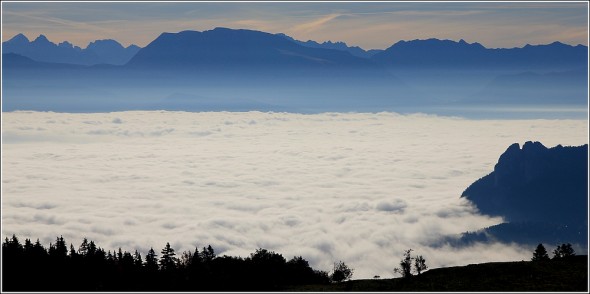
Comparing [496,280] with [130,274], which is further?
[130,274]

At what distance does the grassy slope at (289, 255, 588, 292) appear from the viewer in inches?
3438

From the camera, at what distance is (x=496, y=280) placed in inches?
3593

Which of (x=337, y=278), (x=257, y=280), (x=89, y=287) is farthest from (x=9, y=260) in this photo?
(x=337, y=278)

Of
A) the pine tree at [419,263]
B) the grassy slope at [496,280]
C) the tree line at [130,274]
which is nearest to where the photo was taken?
the grassy slope at [496,280]

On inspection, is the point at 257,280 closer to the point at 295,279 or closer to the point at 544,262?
the point at 295,279

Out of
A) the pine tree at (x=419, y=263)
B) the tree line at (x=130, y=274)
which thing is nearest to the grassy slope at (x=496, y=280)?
the tree line at (x=130, y=274)

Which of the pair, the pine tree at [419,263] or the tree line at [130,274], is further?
the pine tree at [419,263]

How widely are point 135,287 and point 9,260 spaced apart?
29.5m

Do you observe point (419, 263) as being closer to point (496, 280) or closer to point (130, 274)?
point (496, 280)

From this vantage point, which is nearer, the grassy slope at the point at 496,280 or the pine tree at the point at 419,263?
the grassy slope at the point at 496,280

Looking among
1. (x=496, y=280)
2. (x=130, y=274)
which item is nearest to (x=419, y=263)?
(x=496, y=280)

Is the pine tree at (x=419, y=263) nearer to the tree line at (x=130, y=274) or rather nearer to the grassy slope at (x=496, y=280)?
the grassy slope at (x=496, y=280)

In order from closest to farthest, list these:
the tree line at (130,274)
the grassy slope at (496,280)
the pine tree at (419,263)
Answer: the grassy slope at (496,280) → the tree line at (130,274) → the pine tree at (419,263)

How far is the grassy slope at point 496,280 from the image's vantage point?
87.3 m
